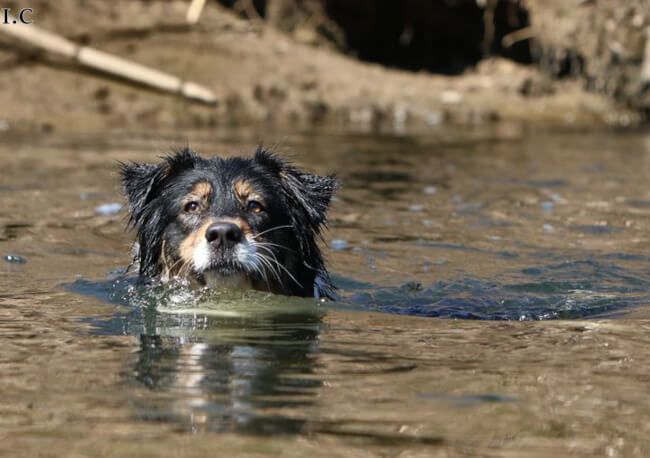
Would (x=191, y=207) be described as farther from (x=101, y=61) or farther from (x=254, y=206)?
(x=101, y=61)

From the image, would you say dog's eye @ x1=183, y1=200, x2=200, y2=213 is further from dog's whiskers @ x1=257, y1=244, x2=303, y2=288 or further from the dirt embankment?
the dirt embankment

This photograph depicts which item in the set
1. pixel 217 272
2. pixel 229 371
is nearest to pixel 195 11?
pixel 217 272

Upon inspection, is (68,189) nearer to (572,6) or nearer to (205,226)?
(205,226)

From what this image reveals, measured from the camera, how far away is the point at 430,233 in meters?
9.94

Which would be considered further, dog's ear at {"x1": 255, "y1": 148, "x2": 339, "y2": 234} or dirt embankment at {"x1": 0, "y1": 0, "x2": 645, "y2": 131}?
dirt embankment at {"x1": 0, "y1": 0, "x2": 645, "y2": 131}

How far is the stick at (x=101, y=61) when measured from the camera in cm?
1641

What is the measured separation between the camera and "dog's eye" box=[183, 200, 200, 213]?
23.1 ft

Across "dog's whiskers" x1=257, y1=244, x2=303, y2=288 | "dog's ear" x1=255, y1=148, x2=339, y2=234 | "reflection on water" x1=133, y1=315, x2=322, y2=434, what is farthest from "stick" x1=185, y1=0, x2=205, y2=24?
"reflection on water" x1=133, y1=315, x2=322, y2=434

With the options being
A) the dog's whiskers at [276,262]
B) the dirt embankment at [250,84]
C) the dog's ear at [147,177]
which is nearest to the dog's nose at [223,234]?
the dog's whiskers at [276,262]

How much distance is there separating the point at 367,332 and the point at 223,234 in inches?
38.6

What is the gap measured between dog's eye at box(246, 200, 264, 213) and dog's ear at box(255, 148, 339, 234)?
32 cm

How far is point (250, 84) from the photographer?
1755cm

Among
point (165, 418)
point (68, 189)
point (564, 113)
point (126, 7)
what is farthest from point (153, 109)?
point (165, 418)

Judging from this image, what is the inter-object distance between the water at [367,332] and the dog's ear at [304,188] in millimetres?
648
